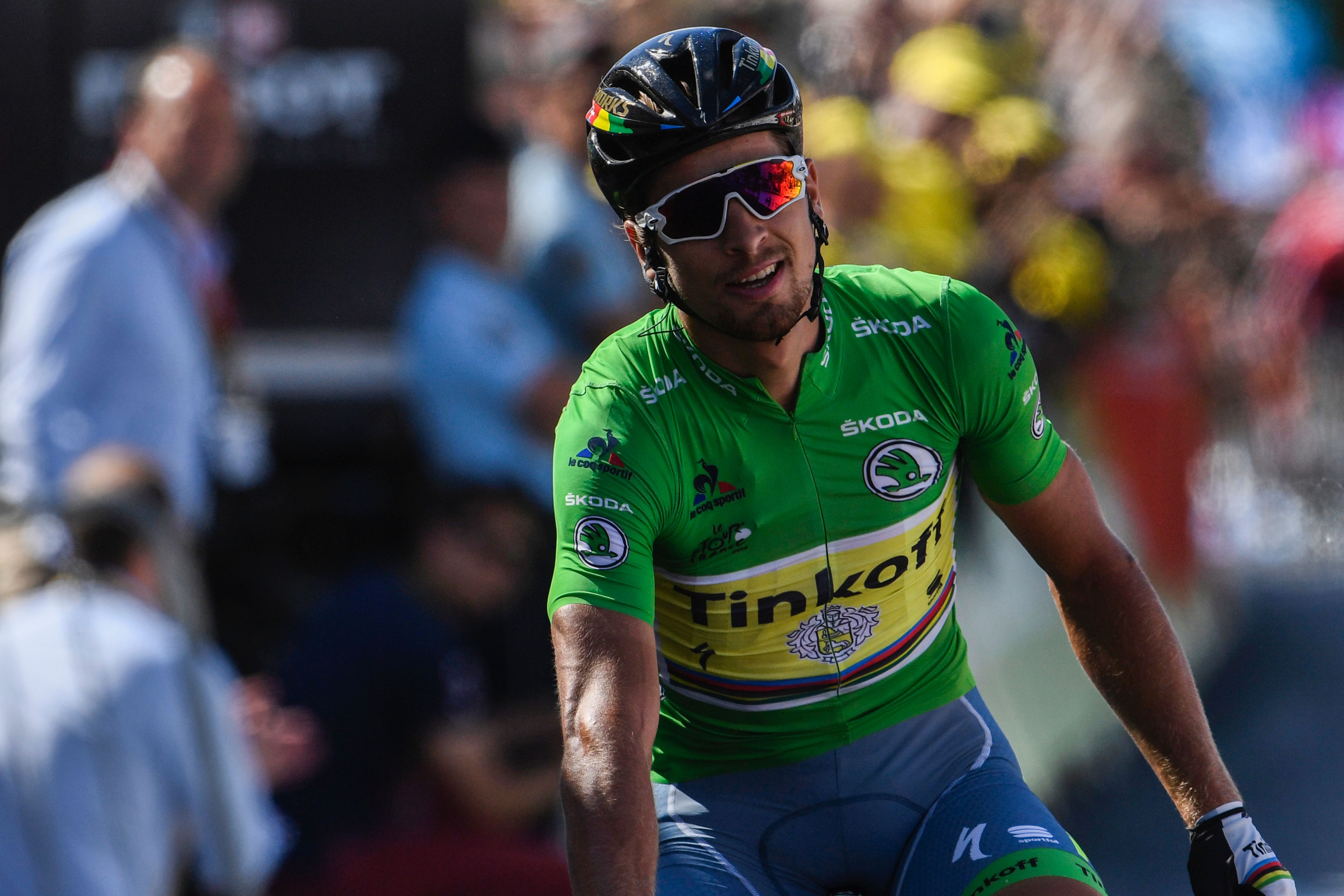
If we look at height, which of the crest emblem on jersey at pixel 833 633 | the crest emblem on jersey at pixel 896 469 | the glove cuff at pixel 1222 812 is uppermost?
the crest emblem on jersey at pixel 896 469

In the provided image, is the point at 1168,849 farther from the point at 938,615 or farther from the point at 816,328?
the point at 816,328

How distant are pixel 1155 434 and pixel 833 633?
5501 mm

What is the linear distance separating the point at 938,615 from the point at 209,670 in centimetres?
241

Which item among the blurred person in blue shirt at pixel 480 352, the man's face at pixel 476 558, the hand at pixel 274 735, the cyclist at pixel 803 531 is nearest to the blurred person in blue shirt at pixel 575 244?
the blurred person in blue shirt at pixel 480 352

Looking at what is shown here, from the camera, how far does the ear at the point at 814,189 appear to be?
113 inches

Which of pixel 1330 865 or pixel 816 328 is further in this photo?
pixel 1330 865

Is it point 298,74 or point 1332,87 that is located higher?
point 298,74

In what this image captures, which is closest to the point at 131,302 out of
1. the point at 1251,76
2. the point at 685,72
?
the point at 685,72

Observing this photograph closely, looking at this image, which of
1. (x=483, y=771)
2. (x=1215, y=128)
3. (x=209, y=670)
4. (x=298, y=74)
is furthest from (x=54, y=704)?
(x=1215, y=128)

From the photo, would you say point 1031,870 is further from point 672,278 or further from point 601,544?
point 672,278

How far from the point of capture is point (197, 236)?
19.0 feet

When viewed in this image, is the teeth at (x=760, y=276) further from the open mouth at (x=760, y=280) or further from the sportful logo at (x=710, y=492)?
the sportful logo at (x=710, y=492)

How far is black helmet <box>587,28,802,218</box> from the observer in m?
2.72

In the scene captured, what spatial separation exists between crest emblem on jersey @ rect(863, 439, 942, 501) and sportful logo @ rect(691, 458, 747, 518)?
0.83ft
